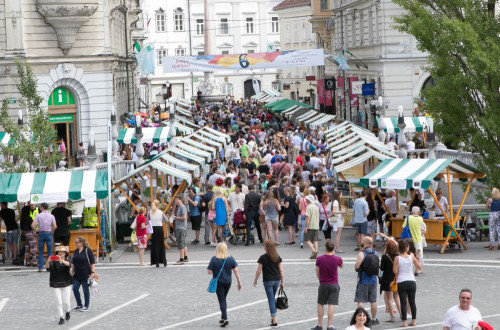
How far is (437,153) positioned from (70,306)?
17.6 meters

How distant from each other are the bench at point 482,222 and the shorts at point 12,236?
10381 millimetres

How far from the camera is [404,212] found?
1058 inches

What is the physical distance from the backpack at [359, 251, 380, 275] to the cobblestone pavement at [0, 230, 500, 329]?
0.87 m

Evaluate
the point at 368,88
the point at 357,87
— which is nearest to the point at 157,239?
the point at 368,88

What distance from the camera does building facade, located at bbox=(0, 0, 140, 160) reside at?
4803 cm

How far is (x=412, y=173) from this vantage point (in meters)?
25.5

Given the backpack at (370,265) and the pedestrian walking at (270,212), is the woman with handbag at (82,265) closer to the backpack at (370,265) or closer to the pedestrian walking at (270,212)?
the backpack at (370,265)

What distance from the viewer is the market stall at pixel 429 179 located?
2516cm

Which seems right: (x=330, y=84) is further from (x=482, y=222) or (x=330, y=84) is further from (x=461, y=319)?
(x=461, y=319)

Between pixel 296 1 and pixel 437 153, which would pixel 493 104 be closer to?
pixel 437 153

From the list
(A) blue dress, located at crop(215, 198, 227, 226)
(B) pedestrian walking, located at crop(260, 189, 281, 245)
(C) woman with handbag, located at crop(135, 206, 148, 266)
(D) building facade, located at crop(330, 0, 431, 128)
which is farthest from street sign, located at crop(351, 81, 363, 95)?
(C) woman with handbag, located at crop(135, 206, 148, 266)

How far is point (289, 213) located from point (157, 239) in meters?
4.71

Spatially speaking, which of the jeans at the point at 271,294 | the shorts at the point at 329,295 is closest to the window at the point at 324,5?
the jeans at the point at 271,294

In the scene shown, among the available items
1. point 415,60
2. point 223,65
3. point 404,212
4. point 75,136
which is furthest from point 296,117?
point 404,212
